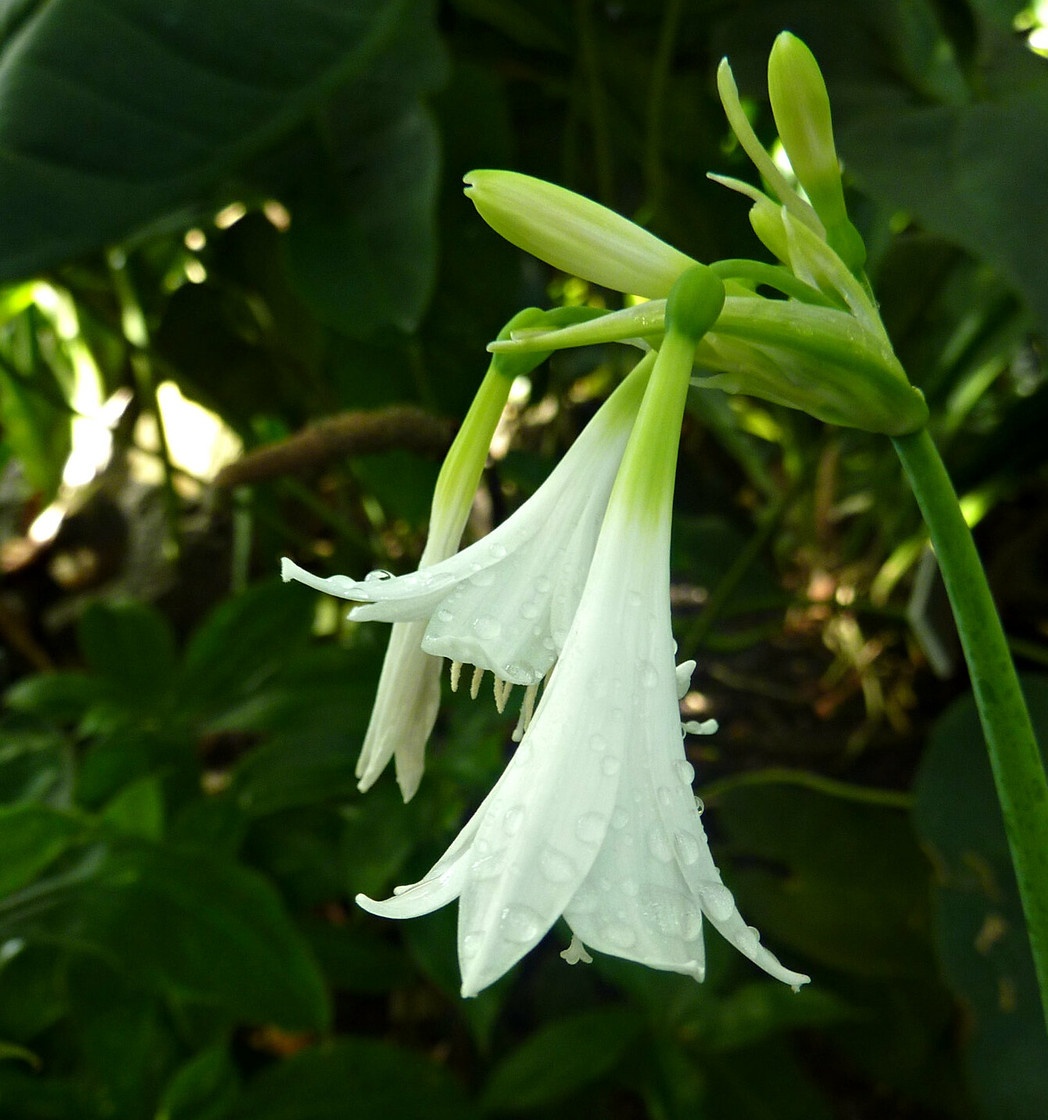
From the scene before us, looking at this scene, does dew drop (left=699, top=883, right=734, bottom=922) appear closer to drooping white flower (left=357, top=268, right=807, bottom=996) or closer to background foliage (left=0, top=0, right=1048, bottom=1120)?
drooping white flower (left=357, top=268, right=807, bottom=996)

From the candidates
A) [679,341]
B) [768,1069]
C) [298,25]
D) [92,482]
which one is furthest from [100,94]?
[92,482]

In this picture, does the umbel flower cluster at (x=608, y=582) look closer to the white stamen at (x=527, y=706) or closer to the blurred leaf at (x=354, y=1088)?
the white stamen at (x=527, y=706)

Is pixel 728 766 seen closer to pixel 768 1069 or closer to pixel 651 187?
pixel 768 1069

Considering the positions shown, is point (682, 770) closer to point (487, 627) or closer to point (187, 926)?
point (487, 627)

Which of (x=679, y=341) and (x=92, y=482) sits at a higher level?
(x=679, y=341)

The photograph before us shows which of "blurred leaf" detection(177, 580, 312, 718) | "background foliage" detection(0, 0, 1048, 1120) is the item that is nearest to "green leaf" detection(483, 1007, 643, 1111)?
"background foliage" detection(0, 0, 1048, 1120)

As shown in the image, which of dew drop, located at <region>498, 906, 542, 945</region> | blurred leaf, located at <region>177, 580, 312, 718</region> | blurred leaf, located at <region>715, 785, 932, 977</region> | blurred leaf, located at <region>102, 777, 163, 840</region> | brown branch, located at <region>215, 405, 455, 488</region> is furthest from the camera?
blurred leaf, located at <region>715, 785, 932, 977</region>
